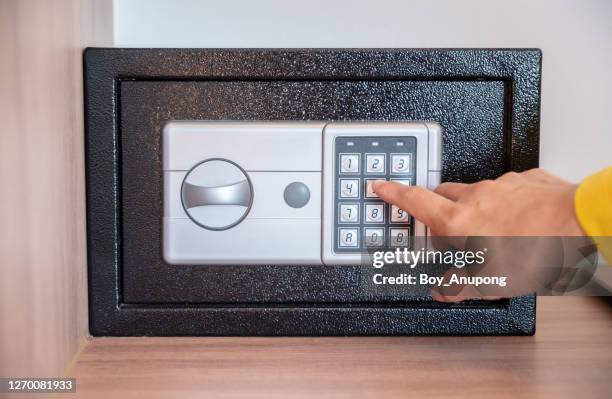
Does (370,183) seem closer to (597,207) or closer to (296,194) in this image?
(296,194)

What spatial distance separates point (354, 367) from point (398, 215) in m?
0.17

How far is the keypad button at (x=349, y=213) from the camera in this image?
671 millimetres

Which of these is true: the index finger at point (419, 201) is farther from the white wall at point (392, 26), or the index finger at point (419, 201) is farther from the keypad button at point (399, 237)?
the white wall at point (392, 26)

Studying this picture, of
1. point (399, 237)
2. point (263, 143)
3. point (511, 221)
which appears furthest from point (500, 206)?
point (263, 143)

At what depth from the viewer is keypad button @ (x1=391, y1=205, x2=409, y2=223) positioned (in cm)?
67

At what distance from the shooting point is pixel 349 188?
2.20ft

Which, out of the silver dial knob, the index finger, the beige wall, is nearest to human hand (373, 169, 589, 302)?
the index finger

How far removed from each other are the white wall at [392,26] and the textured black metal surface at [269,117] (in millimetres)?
236

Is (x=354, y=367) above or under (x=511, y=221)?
under

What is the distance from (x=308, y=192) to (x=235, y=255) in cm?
10

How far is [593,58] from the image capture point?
0.89 meters

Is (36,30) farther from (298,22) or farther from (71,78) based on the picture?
(298,22)

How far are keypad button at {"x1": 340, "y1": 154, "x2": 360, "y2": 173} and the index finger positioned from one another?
29mm

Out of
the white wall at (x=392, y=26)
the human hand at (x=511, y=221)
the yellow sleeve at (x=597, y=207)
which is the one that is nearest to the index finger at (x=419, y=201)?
the human hand at (x=511, y=221)
